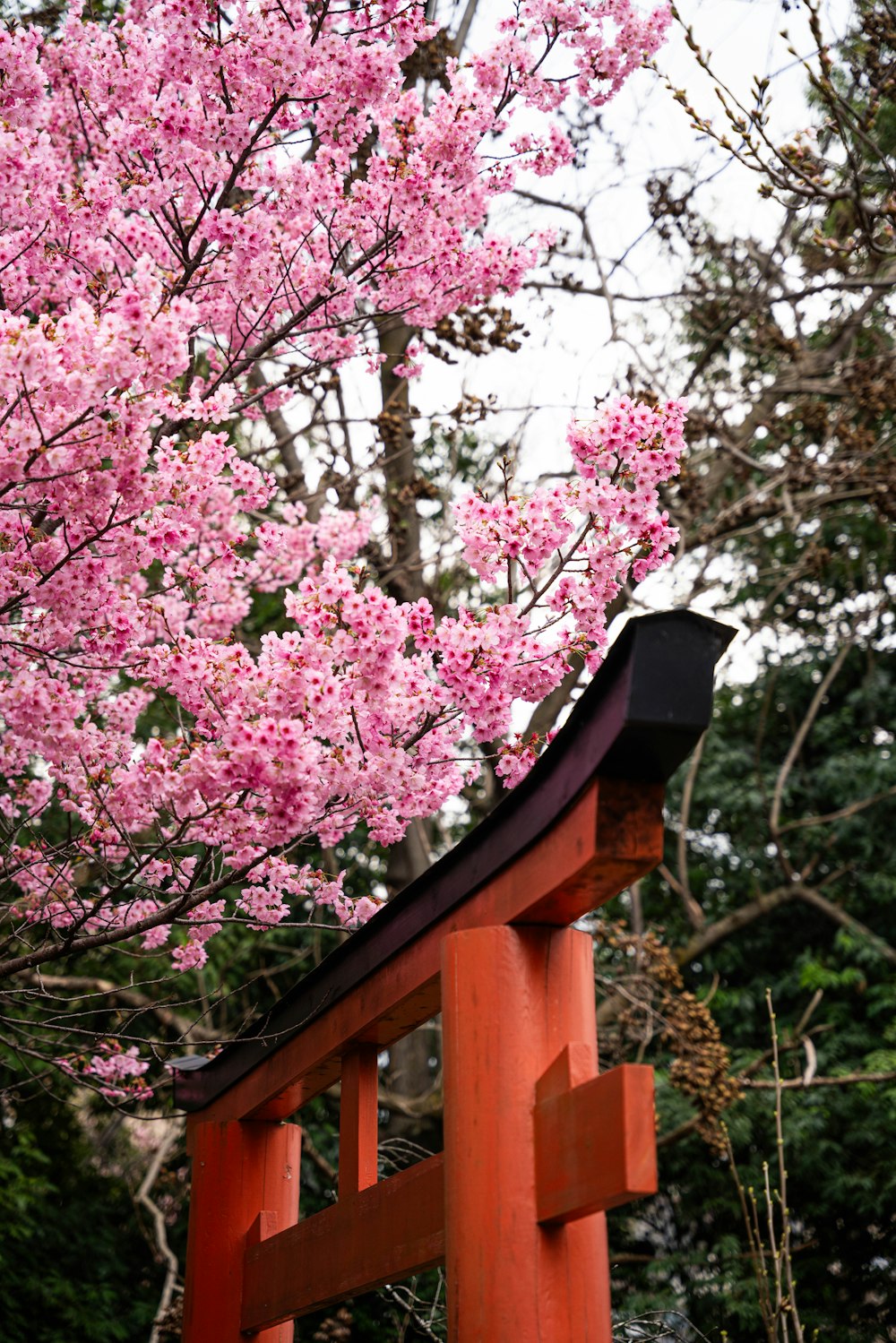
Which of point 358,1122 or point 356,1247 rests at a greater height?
point 358,1122

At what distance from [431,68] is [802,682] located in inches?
198

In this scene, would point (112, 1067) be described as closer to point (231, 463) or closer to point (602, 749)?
point (231, 463)

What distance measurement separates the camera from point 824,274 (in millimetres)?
6215

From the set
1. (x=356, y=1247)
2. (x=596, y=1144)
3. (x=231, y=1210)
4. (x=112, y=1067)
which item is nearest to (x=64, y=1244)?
(x=112, y=1067)

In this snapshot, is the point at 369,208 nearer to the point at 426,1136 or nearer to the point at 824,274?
the point at 824,274

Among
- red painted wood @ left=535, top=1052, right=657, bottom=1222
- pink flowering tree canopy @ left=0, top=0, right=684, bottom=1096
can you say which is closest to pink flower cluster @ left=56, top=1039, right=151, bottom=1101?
pink flowering tree canopy @ left=0, top=0, right=684, bottom=1096

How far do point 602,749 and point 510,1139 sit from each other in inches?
20.7

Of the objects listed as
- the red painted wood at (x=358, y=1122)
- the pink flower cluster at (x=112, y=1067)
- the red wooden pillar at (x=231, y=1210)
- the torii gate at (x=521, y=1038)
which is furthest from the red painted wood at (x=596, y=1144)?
the pink flower cluster at (x=112, y=1067)

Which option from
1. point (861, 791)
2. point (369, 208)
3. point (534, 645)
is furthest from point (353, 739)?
point (861, 791)

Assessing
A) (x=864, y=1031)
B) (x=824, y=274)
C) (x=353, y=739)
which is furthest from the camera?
(x=864, y=1031)

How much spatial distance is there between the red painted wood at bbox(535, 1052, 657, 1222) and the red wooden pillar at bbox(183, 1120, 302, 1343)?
4.01ft

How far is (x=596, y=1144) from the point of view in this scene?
1327 millimetres

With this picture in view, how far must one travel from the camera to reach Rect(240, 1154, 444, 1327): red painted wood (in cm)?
170

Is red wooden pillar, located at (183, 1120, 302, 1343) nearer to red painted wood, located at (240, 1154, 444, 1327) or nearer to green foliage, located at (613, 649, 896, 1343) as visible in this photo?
red painted wood, located at (240, 1154, 444, 1327)
